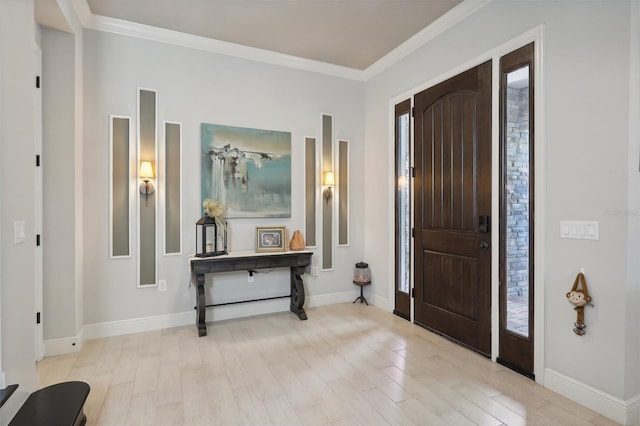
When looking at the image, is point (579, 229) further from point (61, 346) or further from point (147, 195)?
point (61, 346)

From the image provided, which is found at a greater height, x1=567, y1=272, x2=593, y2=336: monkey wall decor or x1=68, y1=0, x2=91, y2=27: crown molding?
x1=68, y1=0, x2=91, y2=27: crown molding

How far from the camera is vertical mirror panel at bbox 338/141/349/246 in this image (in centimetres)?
432

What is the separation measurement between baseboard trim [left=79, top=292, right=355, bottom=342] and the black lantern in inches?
27.1

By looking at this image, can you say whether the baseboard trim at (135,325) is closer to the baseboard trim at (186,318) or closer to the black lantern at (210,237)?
the baseboard trim at (186,318)

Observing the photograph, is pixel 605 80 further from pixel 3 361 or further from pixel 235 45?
pixel 3 361

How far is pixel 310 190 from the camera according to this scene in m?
4.12

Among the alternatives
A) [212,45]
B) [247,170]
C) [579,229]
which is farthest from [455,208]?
[212,45]

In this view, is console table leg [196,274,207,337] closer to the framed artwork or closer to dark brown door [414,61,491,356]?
the framed artwork

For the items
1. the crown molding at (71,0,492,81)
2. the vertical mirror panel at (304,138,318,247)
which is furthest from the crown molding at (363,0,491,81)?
the vertical mirror panel at (304,138,318,247)

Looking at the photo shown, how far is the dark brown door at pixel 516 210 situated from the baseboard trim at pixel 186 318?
214cm

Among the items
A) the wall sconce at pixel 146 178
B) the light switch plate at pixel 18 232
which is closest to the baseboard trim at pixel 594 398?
the light switch plate at pixel 18 232

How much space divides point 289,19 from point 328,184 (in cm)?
185

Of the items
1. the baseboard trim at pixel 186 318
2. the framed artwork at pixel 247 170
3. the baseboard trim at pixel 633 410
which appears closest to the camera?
the baseboard trim at pixel 633 410

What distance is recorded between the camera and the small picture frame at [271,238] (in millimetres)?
3711
